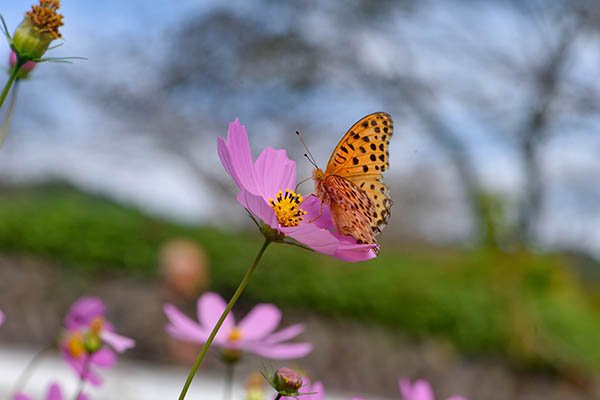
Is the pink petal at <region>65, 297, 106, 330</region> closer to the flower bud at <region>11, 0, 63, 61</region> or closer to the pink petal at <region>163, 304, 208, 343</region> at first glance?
the pink petal at <region>163, 304, 208, 343</region>

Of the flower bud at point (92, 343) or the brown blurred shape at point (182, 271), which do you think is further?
the brown blurred shape at point (182, 271)

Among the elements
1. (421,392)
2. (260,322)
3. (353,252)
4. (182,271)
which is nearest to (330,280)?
(182,271)

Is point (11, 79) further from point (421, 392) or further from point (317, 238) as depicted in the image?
point (421, 392)

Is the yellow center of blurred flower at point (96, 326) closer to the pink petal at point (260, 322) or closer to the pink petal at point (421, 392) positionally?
the pink petal at point (260, 322)

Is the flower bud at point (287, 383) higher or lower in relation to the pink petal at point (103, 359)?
higher

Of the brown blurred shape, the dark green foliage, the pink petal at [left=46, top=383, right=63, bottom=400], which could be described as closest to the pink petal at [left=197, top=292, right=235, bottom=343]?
the pink petal at [left=46, top=383, right=63, bottom=400]

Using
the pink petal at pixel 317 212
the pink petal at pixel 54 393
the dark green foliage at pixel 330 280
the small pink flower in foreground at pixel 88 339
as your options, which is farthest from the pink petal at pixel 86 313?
the dark green foliage at pixel 330 280
